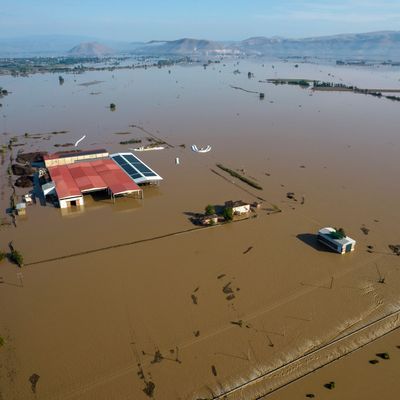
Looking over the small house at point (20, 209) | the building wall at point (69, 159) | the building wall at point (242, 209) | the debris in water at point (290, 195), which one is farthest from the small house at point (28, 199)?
the debris in water at point (290, 195)

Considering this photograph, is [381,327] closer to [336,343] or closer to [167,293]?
[336,343]

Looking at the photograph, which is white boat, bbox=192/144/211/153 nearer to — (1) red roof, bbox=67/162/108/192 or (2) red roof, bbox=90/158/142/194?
(2) red roof, bbox=90/158/142/194

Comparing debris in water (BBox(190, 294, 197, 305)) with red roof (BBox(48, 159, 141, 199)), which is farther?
red roof (BBox(48, 159, 141, 199))

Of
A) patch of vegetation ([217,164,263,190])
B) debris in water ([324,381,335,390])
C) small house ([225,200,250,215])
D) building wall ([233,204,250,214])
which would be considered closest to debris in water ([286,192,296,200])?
patch of vegetation ([217,164,263,190])

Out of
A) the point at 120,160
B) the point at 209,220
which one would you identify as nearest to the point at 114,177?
the point at 120,160

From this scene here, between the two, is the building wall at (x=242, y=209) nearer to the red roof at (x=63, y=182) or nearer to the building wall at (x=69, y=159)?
the red roof at (x=63, y=182)

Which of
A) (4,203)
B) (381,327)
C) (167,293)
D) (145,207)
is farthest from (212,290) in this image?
(4,203)
